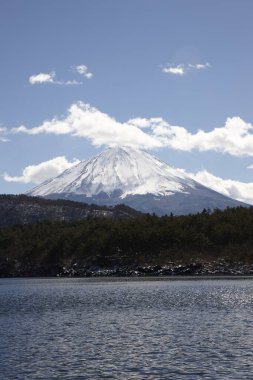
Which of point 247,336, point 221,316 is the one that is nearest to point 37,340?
point 247,336

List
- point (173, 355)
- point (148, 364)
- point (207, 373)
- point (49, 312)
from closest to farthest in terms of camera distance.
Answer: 1. point (207, 373)
2. point (148, 364)
3. point (173, 355)
4. point (49, 312)

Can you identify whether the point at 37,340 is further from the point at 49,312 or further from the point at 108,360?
the point at 49,312

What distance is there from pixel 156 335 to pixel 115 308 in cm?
2720

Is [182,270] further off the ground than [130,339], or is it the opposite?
[182,270]

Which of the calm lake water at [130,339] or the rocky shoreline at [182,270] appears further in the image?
the rocky shoreline at [182,270]

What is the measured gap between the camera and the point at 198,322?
59.8 metres

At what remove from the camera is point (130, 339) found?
50344mm

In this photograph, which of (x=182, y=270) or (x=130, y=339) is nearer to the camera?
(x=130, y=339)

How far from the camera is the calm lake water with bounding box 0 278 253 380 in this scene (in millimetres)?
37344

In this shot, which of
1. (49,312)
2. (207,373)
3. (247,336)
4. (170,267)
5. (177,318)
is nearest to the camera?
(207,373)

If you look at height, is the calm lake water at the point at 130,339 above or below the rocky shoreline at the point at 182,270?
below

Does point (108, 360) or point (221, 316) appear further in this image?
point (221, 316)

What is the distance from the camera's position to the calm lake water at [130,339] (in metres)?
37.3

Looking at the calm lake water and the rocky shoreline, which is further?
the rocky shoreline
